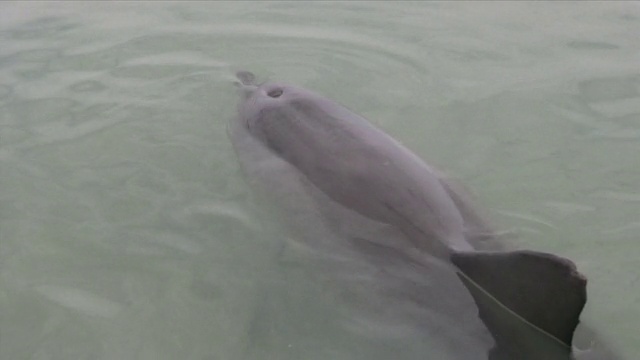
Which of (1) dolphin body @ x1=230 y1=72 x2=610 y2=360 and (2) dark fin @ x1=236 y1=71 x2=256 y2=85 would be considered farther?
(2) dark fin @ x1=236 y1=71 x2=256 y2=85

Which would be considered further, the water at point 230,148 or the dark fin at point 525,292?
the water at point 230,148

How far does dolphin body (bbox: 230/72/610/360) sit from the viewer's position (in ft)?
10.2

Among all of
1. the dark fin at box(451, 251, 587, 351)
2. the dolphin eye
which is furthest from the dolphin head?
the dark fin at box(451, 251, 587, 351)

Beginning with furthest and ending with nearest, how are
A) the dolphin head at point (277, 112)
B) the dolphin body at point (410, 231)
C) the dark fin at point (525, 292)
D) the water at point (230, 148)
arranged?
the dolphin head at point (277, 112) → the water at point (230, 148) → the dolphin body at point (410, 231) → the dark fin at point (525, 292)

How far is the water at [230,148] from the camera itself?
392cm

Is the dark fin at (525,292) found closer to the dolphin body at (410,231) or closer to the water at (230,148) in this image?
the dolphin body at (410,231)

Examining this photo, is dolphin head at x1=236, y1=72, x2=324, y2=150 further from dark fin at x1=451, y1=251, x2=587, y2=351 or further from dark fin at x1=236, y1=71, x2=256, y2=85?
dark fin at x1=451, y1=251, x2=587, y2=351

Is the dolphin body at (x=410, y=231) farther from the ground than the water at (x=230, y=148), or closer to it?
farther from the ground

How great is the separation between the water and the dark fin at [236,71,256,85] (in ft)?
0.64

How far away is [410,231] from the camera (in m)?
3.81

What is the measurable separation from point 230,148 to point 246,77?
97cm

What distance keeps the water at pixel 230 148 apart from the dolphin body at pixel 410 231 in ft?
0.98

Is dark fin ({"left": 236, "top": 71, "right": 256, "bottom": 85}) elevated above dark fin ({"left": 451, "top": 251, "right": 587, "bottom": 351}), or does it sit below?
below

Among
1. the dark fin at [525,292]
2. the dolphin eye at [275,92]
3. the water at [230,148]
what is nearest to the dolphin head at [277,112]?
the dolphin eye at [275,92]
